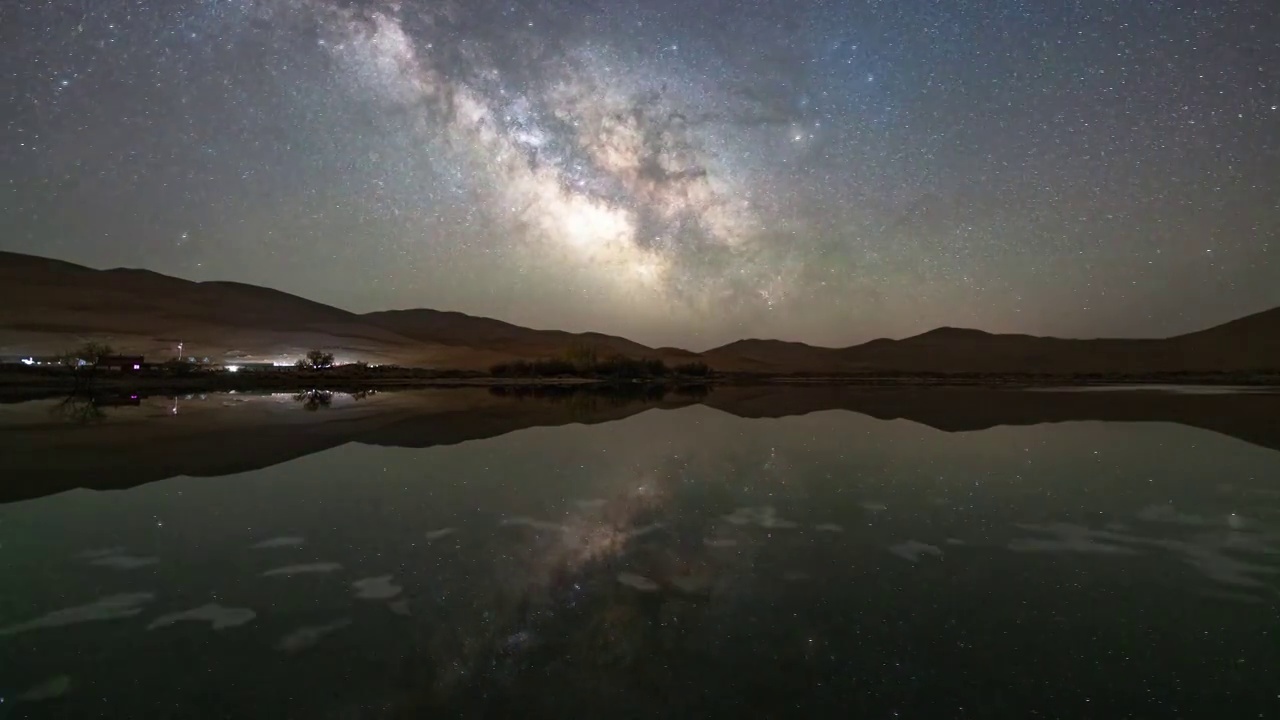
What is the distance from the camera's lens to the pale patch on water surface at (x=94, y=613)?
6242 mm

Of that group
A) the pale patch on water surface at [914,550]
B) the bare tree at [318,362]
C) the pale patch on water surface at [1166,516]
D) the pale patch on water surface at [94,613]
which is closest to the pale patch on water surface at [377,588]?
the pale patch on water surface at [94,613]

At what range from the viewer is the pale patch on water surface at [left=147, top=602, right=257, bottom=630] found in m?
6.37

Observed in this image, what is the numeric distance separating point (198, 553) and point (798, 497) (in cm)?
930

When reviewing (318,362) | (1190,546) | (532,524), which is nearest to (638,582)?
(532,524)

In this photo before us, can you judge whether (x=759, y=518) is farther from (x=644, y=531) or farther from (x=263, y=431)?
(x=263, y=431)

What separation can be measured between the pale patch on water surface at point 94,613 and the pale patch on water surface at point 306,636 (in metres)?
1.78

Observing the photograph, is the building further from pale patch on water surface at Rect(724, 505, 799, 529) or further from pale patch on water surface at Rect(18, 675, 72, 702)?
pale patch on water surface at Rect(18, 675, 72, 702)

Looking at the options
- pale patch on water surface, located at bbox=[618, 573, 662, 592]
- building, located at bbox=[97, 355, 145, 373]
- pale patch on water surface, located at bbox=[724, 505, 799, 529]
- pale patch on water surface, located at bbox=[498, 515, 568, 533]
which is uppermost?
building, located at bbox=[97, 355, 145, 373]

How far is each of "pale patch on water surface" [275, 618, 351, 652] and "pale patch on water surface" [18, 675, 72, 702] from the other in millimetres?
1391

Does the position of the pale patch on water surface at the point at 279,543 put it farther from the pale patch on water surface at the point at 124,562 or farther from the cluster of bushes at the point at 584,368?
the cluster of bushes at the point at 584,368

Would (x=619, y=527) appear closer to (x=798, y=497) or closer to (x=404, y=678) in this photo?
(x=798, y=497)

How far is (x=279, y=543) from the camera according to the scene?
30.7ft

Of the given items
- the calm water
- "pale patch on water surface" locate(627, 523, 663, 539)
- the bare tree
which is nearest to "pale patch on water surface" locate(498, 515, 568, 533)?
the calm water

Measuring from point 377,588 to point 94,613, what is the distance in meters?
2.52
